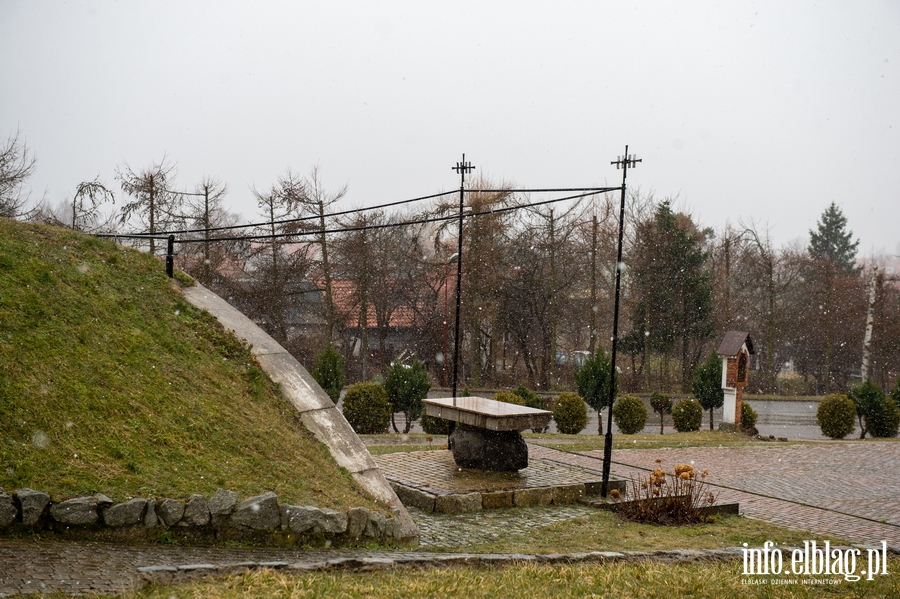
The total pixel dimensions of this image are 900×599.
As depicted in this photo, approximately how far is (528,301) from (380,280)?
7366 mm

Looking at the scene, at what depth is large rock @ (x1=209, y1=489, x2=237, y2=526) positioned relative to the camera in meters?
5.70

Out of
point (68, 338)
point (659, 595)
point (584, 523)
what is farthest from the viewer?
point (584, 523)

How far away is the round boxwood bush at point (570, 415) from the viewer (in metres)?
20.1

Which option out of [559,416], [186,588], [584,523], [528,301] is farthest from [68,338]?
→ [528,301]

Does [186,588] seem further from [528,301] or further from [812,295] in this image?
[812,295]

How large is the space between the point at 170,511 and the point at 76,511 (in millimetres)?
647

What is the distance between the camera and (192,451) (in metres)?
6.30

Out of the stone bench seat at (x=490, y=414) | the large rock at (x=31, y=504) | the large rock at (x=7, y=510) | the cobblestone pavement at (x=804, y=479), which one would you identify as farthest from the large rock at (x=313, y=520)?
the cobblestone pavement at (x=804, y=479)

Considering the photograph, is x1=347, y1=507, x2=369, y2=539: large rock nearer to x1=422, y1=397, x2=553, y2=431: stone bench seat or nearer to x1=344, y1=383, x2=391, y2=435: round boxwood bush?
x1=422, y1=397, x2=553, y2=431: stone bench seat

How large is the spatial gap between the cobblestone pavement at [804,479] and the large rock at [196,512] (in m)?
6.63

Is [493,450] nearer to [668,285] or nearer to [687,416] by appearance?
[687,416]

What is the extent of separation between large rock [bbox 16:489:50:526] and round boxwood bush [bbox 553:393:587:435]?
16.1 meters

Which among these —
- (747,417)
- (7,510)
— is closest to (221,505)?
(7,510)

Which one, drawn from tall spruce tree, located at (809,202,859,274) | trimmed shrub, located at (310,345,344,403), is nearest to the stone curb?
trimmed shrub, located at (310,345,344,403)
